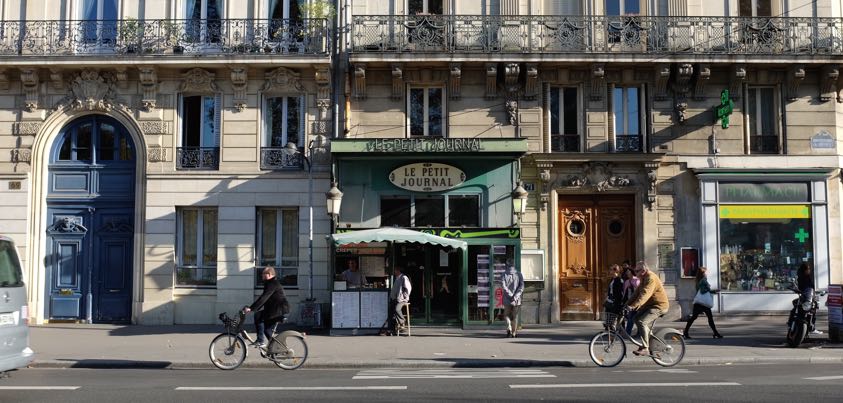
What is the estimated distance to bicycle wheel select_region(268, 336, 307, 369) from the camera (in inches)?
473

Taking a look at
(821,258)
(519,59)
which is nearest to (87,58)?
(519,59)

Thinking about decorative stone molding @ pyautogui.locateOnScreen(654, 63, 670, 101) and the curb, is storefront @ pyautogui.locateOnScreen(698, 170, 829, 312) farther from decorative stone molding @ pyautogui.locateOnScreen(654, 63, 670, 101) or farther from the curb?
the curb

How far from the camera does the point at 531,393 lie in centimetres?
932

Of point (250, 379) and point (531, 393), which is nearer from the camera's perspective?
point (531, 393)

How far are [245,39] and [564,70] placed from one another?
7832 millimetres

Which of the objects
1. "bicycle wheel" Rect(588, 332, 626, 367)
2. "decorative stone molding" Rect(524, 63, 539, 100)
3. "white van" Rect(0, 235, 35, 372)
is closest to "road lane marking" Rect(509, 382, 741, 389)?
"bicycle wheel" Rect(588, 332, 626, 367)

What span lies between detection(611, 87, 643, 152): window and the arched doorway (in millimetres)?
12048

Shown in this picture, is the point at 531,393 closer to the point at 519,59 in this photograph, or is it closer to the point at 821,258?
the point at 519,59

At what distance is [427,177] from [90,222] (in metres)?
8.39

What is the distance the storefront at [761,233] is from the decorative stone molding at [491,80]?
17.6 feet

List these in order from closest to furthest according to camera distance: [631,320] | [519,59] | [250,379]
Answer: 1. [250,379]
2. [631,320]
3. [519,59]

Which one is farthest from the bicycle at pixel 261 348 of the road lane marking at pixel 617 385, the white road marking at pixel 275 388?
the road lane marking at pixel 617 385

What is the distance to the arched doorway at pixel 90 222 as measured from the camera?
62.1 ft

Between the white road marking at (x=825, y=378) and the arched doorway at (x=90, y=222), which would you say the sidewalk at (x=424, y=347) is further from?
the white road marking at (x=825, y=378)
